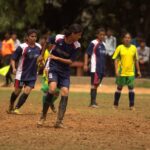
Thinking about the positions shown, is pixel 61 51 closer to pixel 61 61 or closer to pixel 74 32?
pixel 61 61

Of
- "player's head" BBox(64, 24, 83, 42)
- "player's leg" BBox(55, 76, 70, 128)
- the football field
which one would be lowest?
the football field

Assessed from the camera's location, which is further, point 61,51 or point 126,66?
point 126,66

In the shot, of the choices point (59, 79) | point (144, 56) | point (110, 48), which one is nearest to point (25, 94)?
point (59, 79)

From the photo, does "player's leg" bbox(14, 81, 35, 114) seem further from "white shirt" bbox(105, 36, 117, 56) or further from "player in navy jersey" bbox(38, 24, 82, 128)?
"white shirt" bbox(105, 36, 117, 56)

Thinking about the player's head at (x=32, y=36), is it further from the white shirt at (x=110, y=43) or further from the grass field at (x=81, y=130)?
the white shirt at (x=110, y=43)

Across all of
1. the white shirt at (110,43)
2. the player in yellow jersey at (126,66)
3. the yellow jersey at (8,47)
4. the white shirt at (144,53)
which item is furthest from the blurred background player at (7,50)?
the player in yellow jersey at (126,66)

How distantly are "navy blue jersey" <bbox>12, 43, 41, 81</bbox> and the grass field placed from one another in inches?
32.5

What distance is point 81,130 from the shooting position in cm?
Result: 1176

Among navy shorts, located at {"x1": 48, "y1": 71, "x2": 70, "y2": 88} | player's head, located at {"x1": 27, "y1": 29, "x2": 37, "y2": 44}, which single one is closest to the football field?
navy shorts, located at {"x1": 48, "y1": 71, "x2": 70, "y2": 88}

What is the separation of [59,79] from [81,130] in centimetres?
112

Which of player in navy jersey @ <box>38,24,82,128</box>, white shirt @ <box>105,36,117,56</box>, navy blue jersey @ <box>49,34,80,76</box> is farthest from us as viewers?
white shirt @ <box>105,36,117,56</box>

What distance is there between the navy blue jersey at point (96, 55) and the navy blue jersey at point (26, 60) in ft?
8.48

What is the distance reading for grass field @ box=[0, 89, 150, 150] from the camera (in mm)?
9974

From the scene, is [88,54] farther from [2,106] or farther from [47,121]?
[47,121]
